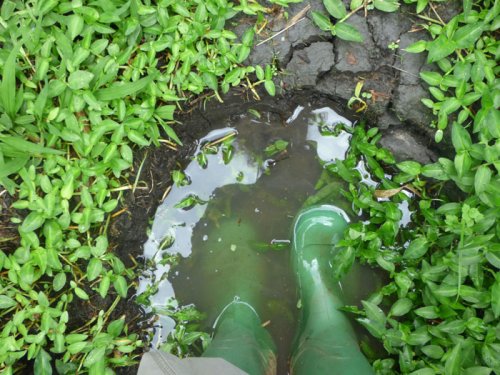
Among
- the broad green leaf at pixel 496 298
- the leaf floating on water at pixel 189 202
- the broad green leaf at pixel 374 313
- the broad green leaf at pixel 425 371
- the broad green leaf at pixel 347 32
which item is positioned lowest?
the broad green leaf at pixel 425 371

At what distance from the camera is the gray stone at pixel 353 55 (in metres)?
1.91

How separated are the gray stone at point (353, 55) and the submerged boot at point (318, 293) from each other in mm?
604

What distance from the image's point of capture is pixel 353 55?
1.92 metres

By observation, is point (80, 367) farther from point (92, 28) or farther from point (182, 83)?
point (92, 28)

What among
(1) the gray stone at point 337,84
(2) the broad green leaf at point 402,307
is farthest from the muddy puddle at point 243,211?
(2) the broad green leaf at point 402,307

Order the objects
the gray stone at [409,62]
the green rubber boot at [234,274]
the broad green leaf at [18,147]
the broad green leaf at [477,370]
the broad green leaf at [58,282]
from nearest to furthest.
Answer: the broad green leaf at [477,370] < the broad green leaf at [18,147] < the broad green leaf at [58,282] < the gray stone at [409,62] < the green rubber boot at [234,274]

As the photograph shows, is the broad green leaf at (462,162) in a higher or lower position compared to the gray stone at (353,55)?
lower

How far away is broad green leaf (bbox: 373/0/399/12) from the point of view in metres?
1.83

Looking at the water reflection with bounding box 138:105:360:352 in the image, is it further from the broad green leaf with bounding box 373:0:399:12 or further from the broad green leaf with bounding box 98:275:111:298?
the broad green leaf with bounding box 373:0:399:12

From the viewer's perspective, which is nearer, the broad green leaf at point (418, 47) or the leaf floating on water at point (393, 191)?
the broad green leaf at point (418, 47)

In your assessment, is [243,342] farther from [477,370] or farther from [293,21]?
[293,21]

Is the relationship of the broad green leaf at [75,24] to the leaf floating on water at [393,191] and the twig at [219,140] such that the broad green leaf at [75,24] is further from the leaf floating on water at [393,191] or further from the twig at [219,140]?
the leaf floating on water at [393,191]

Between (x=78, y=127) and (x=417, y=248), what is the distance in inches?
52.3

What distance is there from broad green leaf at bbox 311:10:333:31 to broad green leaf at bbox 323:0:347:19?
34 mm
